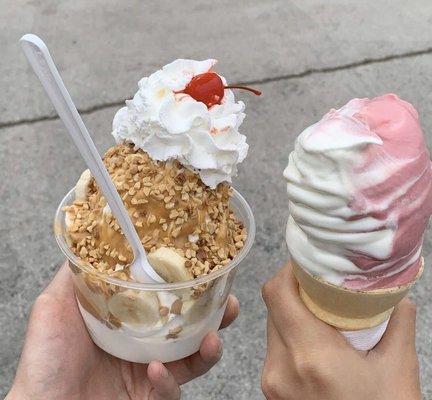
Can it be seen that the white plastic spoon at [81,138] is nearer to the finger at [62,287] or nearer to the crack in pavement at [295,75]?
the finger at [62,287]

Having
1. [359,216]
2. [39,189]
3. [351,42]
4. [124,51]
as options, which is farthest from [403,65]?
[359,216]

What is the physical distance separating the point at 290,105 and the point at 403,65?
965 millimetres

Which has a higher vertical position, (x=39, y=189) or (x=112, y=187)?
(x=112, y=187)

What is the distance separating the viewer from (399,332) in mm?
1574

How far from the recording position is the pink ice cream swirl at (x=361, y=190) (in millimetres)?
1226

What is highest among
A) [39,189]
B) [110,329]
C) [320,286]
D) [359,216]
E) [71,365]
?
[359,216]

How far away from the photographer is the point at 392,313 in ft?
5.29

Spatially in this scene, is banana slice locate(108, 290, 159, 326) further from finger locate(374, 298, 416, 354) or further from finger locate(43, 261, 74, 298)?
finger locate(374, 298, 416, 354)

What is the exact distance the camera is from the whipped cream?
1530mm

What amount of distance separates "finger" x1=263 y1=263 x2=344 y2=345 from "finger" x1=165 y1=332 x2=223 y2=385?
27 cm

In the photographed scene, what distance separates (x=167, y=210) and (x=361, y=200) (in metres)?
0.50

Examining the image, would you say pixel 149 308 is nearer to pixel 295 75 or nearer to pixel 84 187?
pixel 84 187

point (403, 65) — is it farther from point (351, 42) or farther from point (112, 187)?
point (112, 187)

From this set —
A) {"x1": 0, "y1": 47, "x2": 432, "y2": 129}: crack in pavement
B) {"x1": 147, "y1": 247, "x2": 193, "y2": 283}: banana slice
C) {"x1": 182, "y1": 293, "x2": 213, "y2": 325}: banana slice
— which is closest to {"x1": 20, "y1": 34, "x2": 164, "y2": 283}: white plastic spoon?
{"x1": 147, "y1": 247, "x2": 193, "y2": 283}: banana slice
